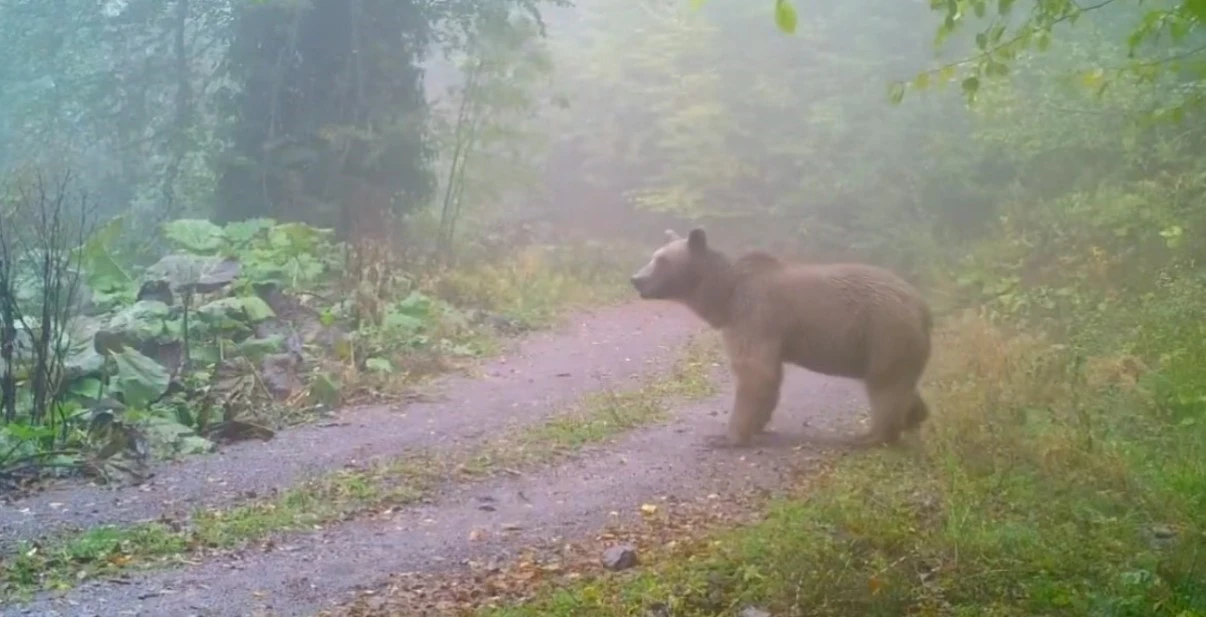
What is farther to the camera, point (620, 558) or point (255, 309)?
point (255, 309)

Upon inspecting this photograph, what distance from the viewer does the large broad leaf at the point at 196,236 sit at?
9.80 m

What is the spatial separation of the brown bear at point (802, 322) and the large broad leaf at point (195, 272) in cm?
372

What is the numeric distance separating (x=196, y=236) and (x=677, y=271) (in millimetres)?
5084

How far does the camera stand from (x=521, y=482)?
5398 mm

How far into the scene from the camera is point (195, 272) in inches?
352

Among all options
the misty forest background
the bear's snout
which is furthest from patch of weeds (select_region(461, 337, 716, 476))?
the misty forest background

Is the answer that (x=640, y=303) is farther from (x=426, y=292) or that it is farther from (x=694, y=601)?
(x=694, y=601)

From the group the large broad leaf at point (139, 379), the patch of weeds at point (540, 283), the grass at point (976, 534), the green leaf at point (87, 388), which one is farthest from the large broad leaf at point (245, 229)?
the grass at point (976, 534)

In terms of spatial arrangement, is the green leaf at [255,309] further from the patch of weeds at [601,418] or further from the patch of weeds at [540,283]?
the patch of weeds at [601,418]

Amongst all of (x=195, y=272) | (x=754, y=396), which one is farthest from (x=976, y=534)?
(x=195, y=272)

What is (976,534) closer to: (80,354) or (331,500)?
(331,500)

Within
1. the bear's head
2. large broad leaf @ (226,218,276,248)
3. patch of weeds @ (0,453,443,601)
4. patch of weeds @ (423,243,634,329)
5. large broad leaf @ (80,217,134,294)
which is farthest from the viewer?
large broad leaf @ (226,218,276,248)

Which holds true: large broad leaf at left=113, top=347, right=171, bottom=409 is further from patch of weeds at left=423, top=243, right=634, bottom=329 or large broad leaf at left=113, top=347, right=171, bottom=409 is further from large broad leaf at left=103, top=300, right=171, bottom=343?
patch of weeds at left=423, top=243, right=634, bottom=329

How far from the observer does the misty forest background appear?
464 cm
